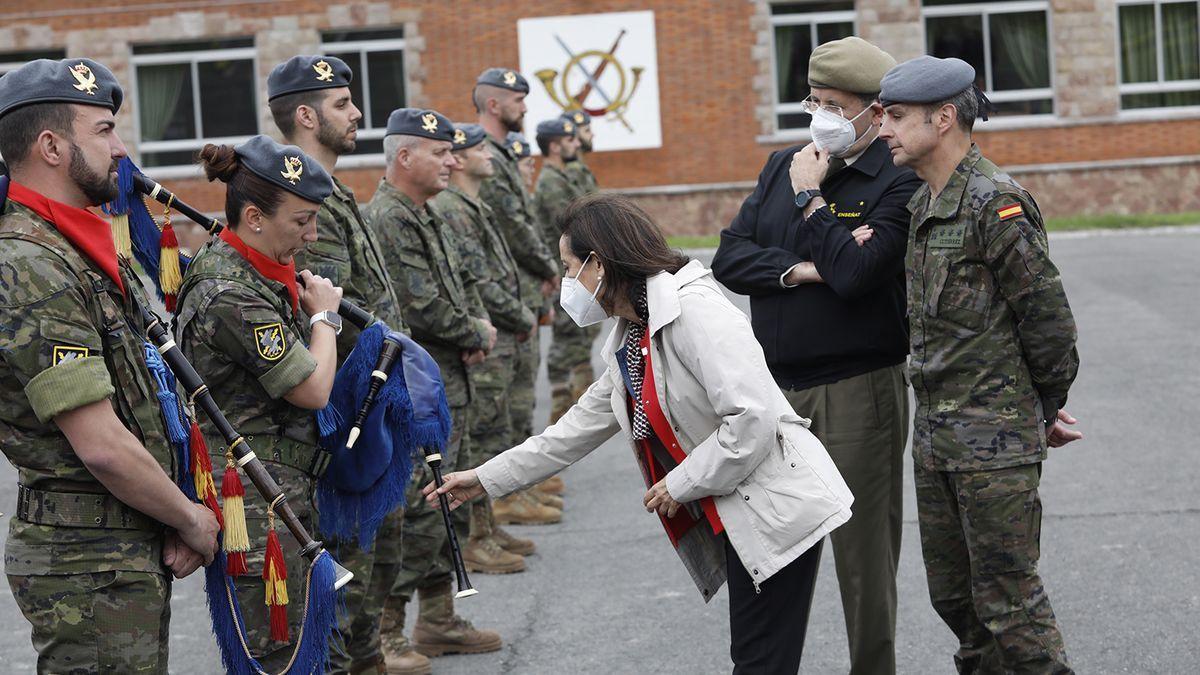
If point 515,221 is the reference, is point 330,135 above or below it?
above

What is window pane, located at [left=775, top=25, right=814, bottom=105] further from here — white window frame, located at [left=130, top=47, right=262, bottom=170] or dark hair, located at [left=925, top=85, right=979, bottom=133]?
dark hair, located at [left=925, top=85, right=979, bottom=133]

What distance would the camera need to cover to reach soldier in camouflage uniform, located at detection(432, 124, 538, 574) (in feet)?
A: 25.7

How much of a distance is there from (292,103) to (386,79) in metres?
22.2

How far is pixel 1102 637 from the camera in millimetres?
5992

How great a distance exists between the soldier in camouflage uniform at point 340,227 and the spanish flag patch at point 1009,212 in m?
2.33

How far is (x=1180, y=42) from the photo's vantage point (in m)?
26.8

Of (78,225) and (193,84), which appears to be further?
(193,84)

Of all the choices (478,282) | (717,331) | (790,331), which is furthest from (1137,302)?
(717,331)

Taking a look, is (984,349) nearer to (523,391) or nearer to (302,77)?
(302,77)

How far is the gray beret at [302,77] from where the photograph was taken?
5.60 metres

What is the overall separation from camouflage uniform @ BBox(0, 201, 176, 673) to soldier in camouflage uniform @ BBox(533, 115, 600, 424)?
24.6 ft

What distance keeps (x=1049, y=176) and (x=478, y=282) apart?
2026cm

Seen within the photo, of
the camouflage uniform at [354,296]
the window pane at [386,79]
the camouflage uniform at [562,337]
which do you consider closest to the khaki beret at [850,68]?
the camouflage uniform at [354,296]

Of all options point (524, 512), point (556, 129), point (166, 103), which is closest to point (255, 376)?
point (524, 512)
